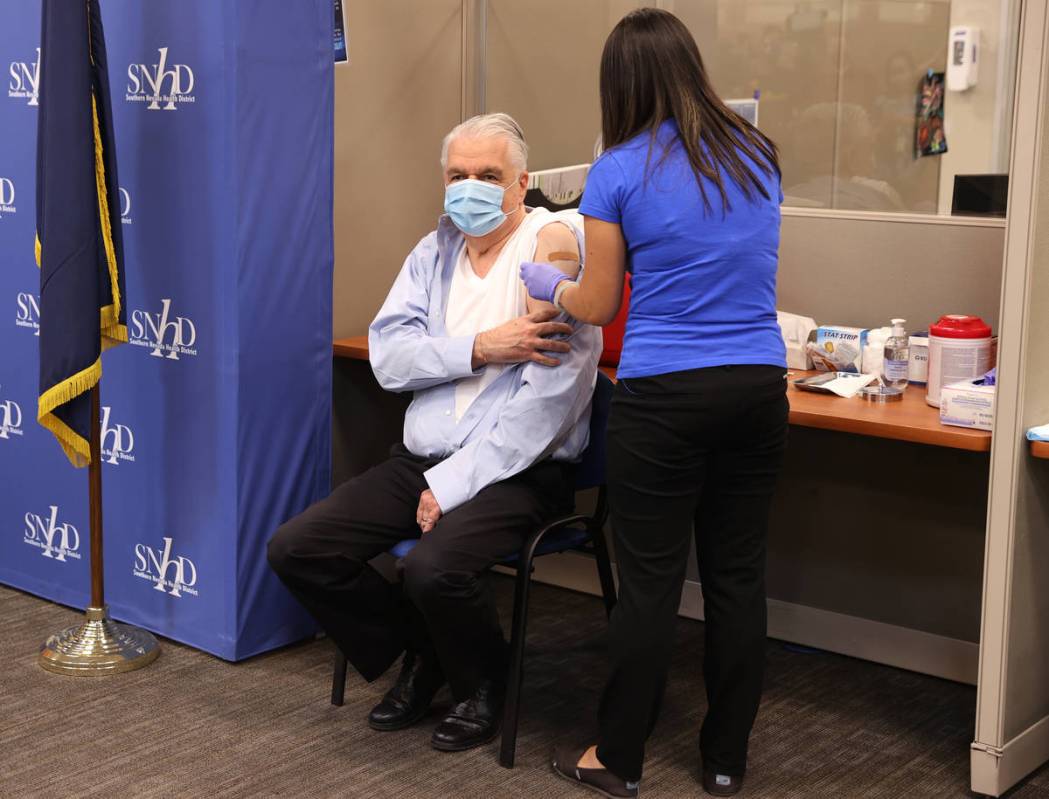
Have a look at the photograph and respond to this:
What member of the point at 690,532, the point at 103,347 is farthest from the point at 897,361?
the point at 103,347

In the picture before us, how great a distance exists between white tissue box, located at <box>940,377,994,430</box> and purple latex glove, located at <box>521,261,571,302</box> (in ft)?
2.48

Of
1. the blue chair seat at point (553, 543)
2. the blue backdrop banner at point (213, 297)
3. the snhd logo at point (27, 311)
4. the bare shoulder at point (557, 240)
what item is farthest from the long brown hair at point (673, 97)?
the snhd logo at point (27, 311)

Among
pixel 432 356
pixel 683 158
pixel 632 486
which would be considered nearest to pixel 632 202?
pixel 683 158

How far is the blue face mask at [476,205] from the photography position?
2.71m

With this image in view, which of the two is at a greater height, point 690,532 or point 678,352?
point 678,352

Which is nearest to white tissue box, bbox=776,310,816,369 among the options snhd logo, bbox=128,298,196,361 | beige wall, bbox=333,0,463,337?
beige wall, bbox=333,0,463,337

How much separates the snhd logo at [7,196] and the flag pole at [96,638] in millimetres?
653

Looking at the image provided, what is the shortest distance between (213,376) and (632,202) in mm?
1239

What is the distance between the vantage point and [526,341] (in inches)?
104

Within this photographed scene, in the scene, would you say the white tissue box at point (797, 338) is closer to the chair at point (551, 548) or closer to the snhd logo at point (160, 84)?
the chair at point (551, 548)

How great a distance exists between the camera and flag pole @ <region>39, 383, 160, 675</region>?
3057 millimetres

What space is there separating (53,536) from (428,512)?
1.38 m

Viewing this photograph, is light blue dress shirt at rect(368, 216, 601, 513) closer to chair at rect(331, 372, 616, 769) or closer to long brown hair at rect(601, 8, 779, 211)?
chair at rect(331, 372, 616, 769)

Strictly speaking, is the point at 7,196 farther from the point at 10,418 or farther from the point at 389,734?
the point at 389,734
